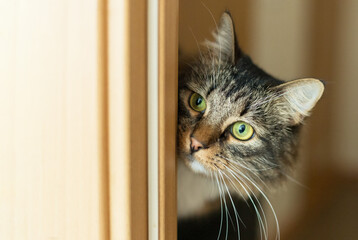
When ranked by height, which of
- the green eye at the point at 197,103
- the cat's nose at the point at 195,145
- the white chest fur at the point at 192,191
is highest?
the green eye at the point at 197,103

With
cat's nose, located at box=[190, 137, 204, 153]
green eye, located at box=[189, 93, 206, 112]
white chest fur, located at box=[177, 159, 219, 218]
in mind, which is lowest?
white chest fur, located at box=[177, 159, 219, 218]

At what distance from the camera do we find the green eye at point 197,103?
62 centimetres

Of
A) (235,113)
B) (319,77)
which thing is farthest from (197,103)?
(319,77)

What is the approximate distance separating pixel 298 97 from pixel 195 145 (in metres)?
0.17

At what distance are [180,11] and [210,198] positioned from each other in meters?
0.29

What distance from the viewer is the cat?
1.85ft

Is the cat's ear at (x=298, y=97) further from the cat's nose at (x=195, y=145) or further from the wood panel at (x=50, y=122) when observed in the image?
the wood panel at (x=50, y=122)

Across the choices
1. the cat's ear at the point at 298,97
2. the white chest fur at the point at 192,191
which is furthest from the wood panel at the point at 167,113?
the cat's ear at the point at 298,97

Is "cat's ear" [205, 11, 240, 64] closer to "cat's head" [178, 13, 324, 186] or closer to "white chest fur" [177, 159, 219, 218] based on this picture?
"cat's head" [178, 13, 324, 186]

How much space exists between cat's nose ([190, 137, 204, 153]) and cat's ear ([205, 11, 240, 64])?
131mm

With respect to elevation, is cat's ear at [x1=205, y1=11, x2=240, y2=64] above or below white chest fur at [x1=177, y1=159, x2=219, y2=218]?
above

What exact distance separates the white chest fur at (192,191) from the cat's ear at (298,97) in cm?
16

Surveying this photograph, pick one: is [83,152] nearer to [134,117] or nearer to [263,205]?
[134,117]

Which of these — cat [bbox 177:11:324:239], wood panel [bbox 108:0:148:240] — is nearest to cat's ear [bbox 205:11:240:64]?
cat [bbox 177:11:324:239]
